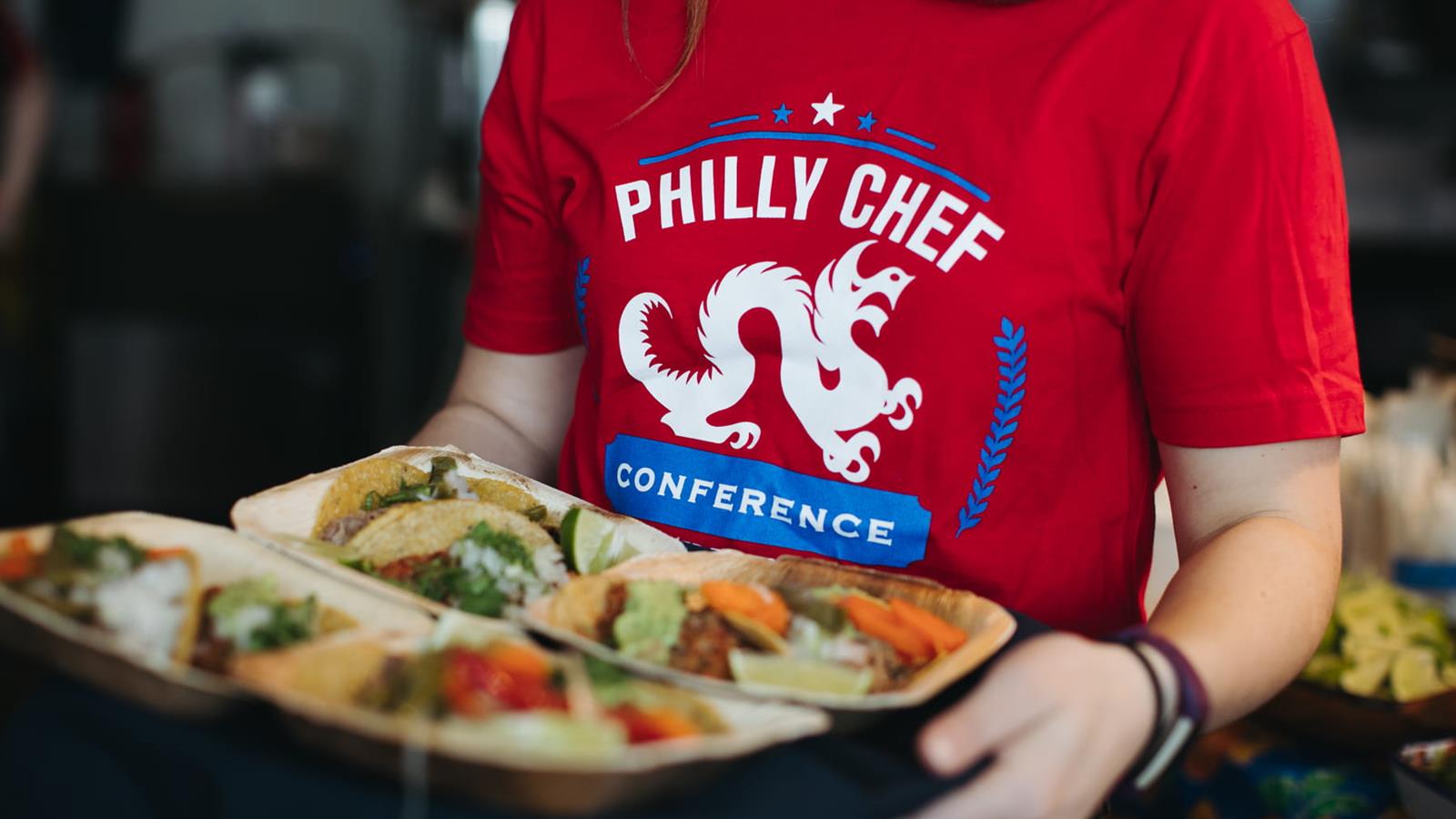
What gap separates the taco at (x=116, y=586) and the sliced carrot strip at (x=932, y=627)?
48cm

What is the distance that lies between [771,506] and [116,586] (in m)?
0.53

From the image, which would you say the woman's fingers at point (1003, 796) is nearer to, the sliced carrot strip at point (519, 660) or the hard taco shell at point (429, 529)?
the sliced carrot strip at point (519, 660)

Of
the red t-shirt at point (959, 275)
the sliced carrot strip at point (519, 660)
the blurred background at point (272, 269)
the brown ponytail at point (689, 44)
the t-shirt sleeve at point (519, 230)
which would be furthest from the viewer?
the blurred background at point (272, 269)

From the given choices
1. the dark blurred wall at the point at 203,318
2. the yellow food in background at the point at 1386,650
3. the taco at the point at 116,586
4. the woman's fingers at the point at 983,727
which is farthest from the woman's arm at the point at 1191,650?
the dark blurred wall at the point at 203,318

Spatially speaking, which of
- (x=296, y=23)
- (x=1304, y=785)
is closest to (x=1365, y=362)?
(x=1304, y=785)

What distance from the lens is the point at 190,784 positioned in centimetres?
77

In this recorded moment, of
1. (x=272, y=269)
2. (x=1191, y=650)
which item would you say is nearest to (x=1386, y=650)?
(x=1191, y=650)

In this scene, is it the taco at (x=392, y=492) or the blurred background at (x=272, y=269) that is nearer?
the taco at (x=392, y=492)

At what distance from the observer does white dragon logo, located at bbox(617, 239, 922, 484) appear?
1097 mm

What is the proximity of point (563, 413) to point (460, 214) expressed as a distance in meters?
3.98

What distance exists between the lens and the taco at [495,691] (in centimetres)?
71

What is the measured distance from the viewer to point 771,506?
1.14 metres

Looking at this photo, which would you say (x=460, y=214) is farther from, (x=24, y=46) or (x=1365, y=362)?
(x=1365, y=362)

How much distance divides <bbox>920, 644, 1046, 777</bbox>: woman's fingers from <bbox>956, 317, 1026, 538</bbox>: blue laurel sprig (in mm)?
347
